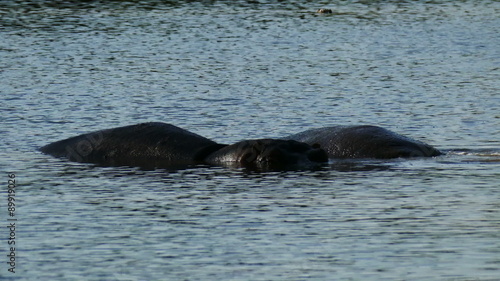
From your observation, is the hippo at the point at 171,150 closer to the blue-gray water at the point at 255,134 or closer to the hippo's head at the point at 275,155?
the hippo's head at the point at 275,155

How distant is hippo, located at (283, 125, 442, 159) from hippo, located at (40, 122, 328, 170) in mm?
564

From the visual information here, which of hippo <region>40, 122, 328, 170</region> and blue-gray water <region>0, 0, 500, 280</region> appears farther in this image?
hippo <region>40, 122, 328, 170</region>

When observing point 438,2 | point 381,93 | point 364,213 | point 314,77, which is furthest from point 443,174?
point 438,2

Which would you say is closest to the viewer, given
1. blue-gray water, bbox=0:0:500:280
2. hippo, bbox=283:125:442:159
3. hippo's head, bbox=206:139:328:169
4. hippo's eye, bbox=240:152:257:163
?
blue-gray water, bbox=0:0:500:280

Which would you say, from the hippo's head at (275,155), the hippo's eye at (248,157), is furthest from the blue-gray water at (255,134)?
the hippo's eye at (248,157)

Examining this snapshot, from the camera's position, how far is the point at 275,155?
1778 cm

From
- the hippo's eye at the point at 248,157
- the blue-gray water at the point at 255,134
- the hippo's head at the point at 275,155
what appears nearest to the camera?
the blue-gray water at the point at 255,134

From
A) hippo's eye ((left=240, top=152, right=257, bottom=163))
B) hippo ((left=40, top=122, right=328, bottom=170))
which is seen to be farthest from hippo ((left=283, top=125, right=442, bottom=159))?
hippo's eye ((left=240, top=152, right=257, bottom=163))

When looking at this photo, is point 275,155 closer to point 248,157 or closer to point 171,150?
point 248,157

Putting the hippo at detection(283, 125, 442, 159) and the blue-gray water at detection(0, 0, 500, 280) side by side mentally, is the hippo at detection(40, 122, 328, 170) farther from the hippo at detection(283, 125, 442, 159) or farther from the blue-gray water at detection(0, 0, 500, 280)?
the hippo at detection(283, 125, 442, 159)

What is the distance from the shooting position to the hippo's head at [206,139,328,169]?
58.2 ft

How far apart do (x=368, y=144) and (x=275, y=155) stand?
137 cm

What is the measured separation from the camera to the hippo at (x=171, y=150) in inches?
701

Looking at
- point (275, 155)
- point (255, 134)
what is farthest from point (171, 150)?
point (255, 134)
